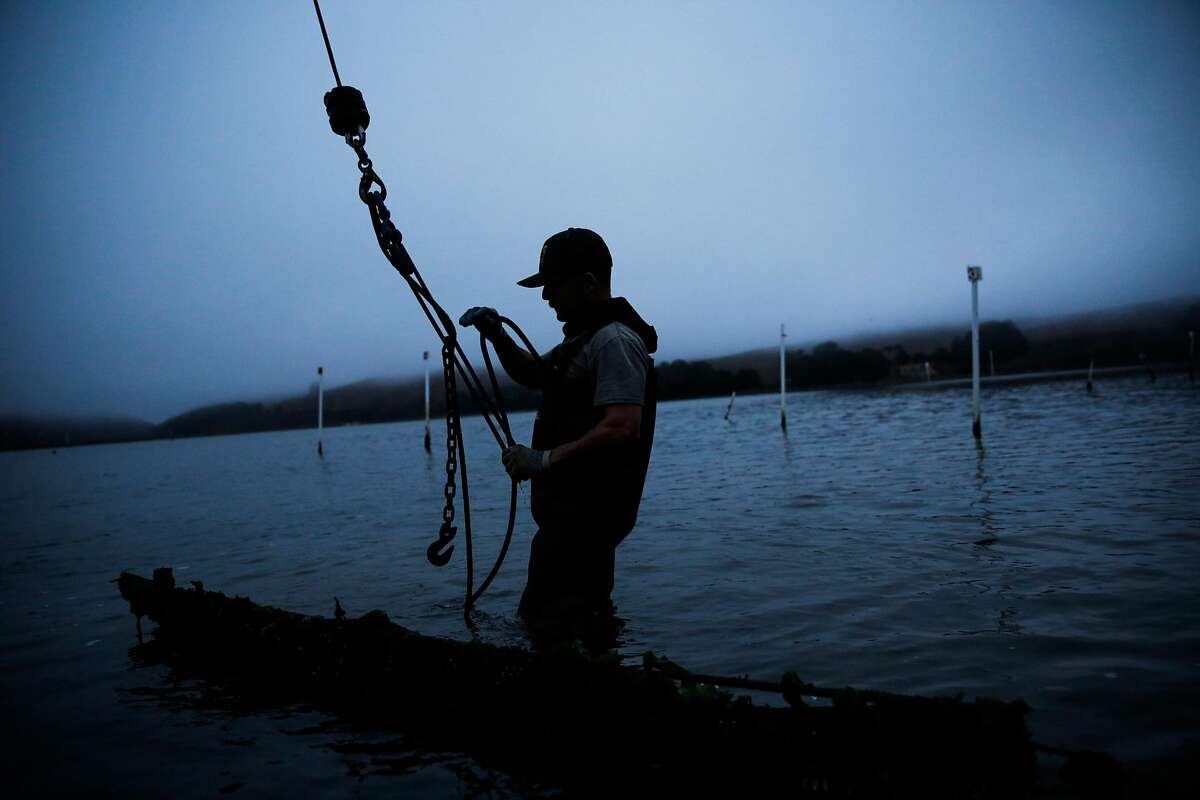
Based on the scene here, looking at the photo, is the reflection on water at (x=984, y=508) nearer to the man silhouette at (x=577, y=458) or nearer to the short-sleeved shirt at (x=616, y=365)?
the man silhouette at (x=577, y=458)

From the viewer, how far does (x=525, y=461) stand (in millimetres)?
4477

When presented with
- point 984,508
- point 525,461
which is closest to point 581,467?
point 525,461

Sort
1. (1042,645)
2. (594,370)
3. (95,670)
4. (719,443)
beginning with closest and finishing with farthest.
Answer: (594,370), (1042,645), (95,670), (719,443)

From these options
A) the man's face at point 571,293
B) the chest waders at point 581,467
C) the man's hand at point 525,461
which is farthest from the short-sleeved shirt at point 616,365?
the man's hand at point 525,461

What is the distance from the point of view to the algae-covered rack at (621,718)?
297cm

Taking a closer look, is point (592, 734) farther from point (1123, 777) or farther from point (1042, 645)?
point (1042, 645)

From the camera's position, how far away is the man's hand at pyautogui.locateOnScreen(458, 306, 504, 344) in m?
5.01

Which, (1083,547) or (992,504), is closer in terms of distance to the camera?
(1083,547)

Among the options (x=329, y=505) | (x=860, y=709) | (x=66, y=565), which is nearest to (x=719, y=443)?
(x=329, y=505)

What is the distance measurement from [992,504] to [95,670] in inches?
523

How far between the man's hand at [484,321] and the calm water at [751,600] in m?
2.72

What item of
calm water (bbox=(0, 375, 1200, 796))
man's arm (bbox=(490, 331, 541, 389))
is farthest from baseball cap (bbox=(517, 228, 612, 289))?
calm water (bbox=(0, 375, 1200, 796))

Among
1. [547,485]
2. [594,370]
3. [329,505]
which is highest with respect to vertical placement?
[594,370]

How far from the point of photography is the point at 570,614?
186 inches
